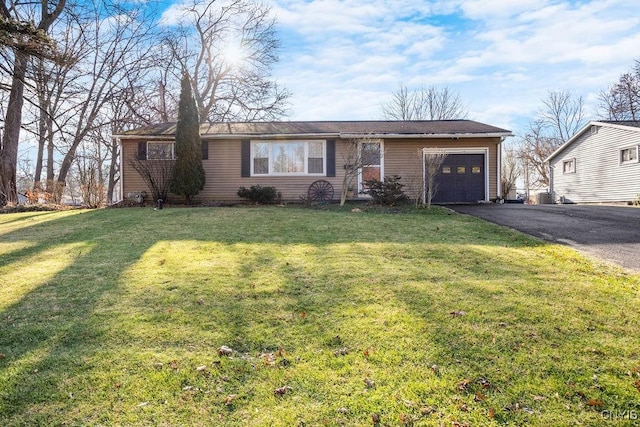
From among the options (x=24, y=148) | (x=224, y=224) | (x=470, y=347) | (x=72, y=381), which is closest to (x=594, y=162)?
(x=224, y=224)

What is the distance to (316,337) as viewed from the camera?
3.20 metres

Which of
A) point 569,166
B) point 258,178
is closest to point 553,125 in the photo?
point 569,166

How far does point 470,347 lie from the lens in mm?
2967

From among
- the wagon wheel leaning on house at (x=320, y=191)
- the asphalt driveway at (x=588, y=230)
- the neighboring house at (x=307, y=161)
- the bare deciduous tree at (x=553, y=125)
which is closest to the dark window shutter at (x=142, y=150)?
the neighboring house at (x=307, y=161)

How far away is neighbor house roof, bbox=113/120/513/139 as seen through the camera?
1372cm

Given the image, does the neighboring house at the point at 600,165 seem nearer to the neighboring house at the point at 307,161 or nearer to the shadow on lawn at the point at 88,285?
the neighboring house at the point at 307,161

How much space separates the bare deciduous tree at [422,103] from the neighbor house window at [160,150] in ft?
78.7

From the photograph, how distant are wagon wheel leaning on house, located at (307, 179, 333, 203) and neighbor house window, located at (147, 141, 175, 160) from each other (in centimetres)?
510

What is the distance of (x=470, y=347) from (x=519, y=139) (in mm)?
39755

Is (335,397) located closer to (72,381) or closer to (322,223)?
(72,381)

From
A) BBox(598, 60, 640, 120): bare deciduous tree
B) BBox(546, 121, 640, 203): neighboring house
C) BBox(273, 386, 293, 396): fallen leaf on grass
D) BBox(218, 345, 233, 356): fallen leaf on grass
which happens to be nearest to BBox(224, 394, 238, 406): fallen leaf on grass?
BBox(273, 386, 293, 396): fallen leaf on grass

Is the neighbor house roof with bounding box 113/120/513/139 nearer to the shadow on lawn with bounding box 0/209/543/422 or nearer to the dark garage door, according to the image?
the dark garage door

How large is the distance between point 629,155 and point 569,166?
4.50 meters

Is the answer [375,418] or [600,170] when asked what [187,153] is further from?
[600,170]
